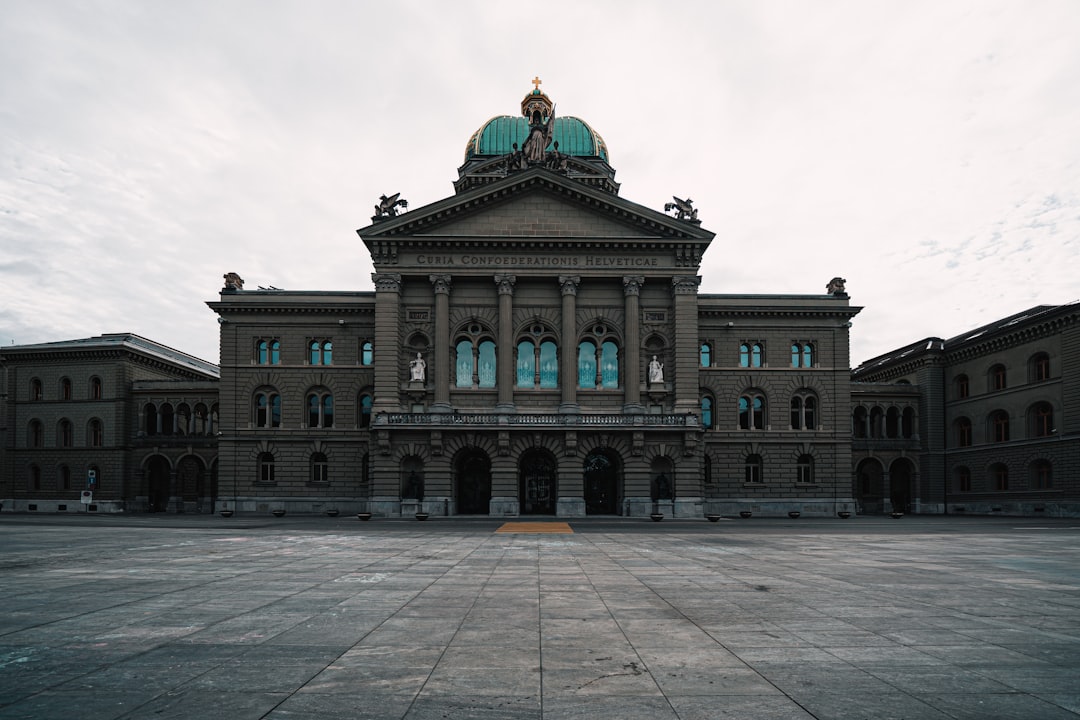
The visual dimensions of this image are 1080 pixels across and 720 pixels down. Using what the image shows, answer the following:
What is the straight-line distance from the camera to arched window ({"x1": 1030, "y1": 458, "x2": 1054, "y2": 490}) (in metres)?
63.5

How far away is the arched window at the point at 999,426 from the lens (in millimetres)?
69000

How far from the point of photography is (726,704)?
7.92 metres

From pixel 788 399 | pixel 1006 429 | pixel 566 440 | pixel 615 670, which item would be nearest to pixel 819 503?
pixel 788 399

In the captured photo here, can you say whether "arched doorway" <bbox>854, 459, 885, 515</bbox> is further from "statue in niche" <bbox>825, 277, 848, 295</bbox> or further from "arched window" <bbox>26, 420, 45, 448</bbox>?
"arched window" <bbox>26, 420, 45, 448</bbox>

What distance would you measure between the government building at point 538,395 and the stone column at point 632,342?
0.52 ft

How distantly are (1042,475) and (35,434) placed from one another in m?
83.5

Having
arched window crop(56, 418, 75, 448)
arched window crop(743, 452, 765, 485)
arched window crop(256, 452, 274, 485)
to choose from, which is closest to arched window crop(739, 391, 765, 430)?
arched window crop(743, 452, 765, 485)

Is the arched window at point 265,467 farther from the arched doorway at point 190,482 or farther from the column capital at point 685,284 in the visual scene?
the column capital at point 685,284

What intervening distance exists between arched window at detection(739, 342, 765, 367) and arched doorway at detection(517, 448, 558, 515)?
18396 millimetres

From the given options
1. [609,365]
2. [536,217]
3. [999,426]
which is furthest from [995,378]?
[536,217]

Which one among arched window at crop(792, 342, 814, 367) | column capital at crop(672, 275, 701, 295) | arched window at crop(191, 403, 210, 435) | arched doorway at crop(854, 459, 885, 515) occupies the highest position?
column capital at crop(672, 275, 701, 295)

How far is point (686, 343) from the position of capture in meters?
60.6

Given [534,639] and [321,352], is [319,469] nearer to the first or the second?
[321,352]

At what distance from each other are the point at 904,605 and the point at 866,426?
64.7 meters
